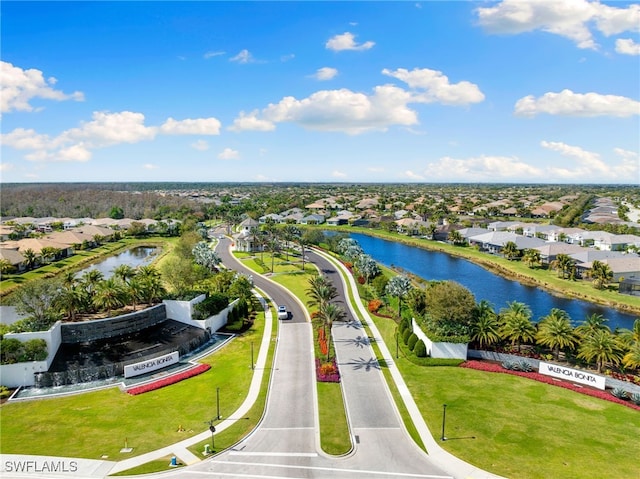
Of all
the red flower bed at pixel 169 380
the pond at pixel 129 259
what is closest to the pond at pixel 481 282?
the red flower bed at pixel 169 380

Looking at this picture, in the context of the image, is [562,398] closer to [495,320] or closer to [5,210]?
[495,320]

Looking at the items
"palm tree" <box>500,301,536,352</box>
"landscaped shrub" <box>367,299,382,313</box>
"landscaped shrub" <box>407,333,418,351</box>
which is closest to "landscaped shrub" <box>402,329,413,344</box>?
"landscaped shrub" <box>407,333,418,351</box>

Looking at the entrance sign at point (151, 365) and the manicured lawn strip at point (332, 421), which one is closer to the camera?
the manicured lawn strip at point (332, 421)

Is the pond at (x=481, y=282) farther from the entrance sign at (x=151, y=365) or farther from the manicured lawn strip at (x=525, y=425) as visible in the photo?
the entrance sign at (x=151, y=365)

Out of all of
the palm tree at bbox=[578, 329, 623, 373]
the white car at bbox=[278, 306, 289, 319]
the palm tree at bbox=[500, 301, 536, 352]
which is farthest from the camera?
the white car at bbox=[278, 306, 289, 319]

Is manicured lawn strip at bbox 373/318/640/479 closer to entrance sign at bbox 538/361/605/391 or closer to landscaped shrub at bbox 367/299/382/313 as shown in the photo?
entrance sign at bbox 538/361/605/391

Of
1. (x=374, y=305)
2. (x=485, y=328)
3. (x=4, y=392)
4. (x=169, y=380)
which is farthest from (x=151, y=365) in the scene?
(x=485, y=328)

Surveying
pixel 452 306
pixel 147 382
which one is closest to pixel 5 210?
pixel 147 382
